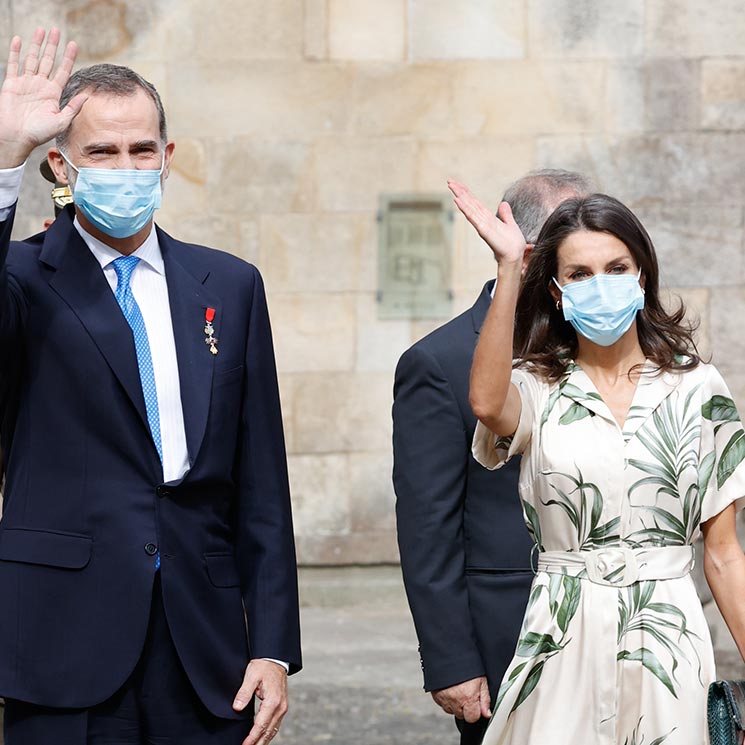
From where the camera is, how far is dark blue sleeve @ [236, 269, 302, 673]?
348 centimetres

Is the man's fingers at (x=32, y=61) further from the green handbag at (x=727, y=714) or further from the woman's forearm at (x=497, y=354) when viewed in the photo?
A: the green handbag at (x=727, y=714)

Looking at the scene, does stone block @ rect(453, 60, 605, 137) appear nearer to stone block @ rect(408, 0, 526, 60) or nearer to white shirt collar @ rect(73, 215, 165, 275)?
stone block @ rect(408, 0, 526, 60)

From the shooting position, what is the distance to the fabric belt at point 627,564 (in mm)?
3439

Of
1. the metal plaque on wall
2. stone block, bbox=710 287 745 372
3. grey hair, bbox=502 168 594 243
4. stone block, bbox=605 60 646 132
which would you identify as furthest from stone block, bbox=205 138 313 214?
grey hair, bbox=502 168 594 243

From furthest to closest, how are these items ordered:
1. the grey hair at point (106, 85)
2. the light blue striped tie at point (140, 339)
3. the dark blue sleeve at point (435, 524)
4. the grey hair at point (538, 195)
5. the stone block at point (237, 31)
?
the stone block at point (237, 31), the grey hair at point (538, 195), the dark blue sleeve at point (435, 524), the grey hair at point (106, 85), the light blue striped tie at point (140, 339)

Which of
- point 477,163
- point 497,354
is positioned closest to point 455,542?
point 497,354

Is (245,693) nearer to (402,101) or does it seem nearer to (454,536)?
(454,536)

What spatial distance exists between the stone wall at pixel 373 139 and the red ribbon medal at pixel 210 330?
474 cm

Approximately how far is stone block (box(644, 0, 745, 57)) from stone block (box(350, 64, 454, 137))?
111cm

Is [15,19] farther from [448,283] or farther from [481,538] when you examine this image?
[481,538]

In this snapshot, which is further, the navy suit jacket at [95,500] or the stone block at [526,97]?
the stone block at [526,97]

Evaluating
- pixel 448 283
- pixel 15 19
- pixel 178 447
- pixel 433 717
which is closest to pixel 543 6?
pixel 448 283

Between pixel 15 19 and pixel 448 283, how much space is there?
2603 millimetres

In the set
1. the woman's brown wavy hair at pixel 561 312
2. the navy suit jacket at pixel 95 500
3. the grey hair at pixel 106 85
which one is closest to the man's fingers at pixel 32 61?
the grey hair at pixel 106 85
